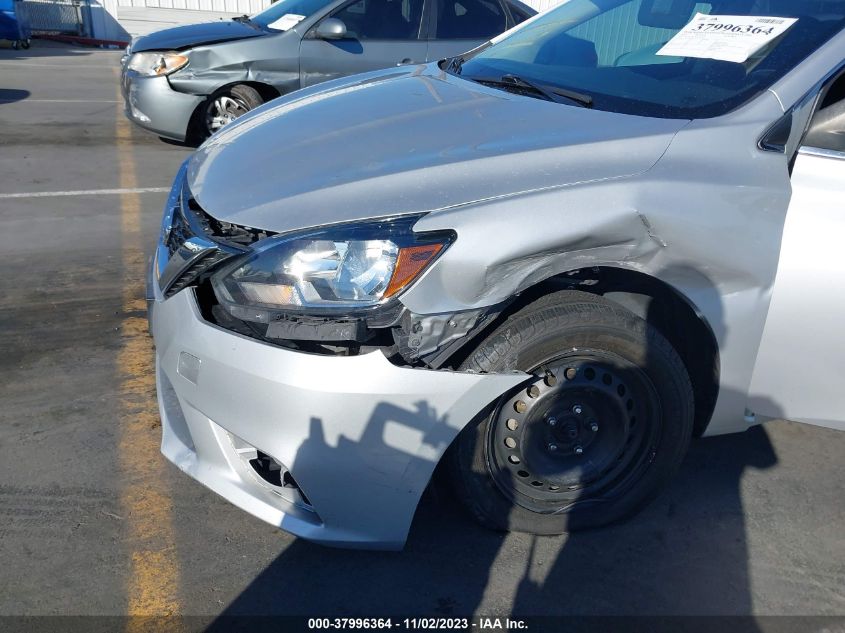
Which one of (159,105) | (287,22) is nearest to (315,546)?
(159,105)

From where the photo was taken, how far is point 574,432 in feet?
8.33

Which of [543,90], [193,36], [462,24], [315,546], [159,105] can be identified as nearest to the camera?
[315,546]

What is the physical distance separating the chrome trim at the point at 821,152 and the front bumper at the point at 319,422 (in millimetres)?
1130

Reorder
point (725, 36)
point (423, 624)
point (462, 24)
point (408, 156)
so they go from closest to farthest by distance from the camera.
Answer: point (423, 624) < point (408, 156) < point (725, 36) < point (462, 24)

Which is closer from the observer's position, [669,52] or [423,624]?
[423,624]

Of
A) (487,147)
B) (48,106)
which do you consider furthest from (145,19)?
(487,147)

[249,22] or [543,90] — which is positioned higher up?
[543,90]

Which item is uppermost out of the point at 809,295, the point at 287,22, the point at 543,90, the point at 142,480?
the point at 543,90

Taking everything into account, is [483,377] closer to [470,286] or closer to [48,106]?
[470,286]

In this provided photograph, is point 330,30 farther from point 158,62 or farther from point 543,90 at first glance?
point 543,90

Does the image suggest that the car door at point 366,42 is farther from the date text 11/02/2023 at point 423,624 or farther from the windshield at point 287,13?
the date text 11/02/2023 at point 423,624

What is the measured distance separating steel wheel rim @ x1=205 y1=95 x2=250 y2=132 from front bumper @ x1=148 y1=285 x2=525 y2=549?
540 cm

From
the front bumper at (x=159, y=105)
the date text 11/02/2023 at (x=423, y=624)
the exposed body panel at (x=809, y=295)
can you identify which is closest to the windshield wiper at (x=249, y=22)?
the front bumper at (x=159, y=105)

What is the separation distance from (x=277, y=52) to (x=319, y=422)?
5.91 m
